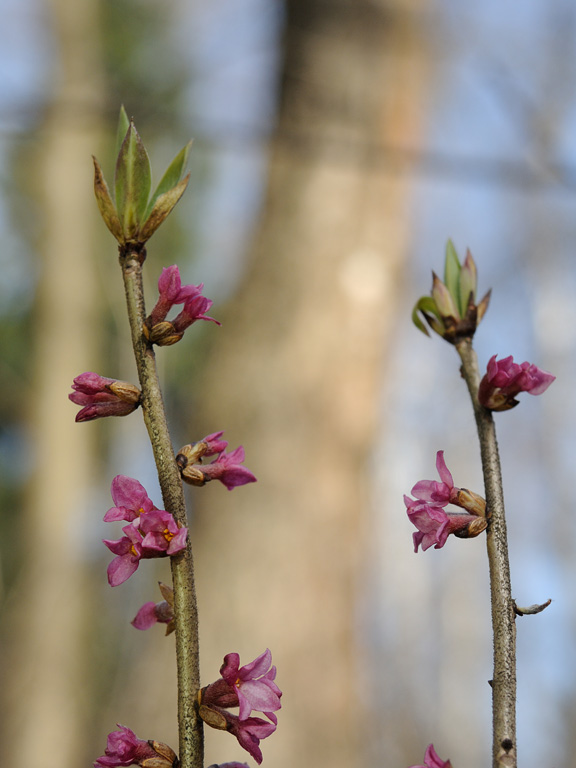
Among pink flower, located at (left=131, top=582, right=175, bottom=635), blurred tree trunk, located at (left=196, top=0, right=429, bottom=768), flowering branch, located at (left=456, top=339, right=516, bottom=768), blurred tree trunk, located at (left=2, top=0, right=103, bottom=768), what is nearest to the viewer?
flowering branch, located at (left=456, top=339, right=516, bottom=768)

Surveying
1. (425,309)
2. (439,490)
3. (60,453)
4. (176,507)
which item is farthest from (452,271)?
(60,453)

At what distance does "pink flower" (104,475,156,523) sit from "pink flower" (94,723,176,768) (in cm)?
A: 11

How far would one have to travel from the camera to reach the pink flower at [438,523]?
43cm

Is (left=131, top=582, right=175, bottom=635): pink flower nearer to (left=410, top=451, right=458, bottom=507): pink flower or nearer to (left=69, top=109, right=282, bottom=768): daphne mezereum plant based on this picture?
(left=69, top=109, right=282, bottom=768): daphne mezereum plant

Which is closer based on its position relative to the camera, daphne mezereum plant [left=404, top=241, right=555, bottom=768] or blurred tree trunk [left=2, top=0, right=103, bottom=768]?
daphne mezereum plant [left=404, top=241, right=555, bottom=768]

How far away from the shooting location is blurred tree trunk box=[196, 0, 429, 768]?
112 inches

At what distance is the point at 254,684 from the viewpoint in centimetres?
41

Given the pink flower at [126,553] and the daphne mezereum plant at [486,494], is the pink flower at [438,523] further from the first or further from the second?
the pink flower at [126,553]

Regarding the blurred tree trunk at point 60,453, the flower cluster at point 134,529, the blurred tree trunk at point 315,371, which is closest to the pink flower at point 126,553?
the flower cluster at point 134,529

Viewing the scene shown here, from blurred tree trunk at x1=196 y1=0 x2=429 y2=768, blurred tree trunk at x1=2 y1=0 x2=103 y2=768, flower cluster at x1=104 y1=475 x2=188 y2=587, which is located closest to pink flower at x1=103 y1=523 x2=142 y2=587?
flower cluster at x1=104 y1=475 x2=188 y2=587

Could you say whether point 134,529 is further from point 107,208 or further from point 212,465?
point 107,208

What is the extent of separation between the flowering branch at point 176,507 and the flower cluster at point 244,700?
0.01 m

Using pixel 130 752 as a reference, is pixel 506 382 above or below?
above

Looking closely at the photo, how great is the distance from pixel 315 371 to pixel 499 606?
2859 mm
